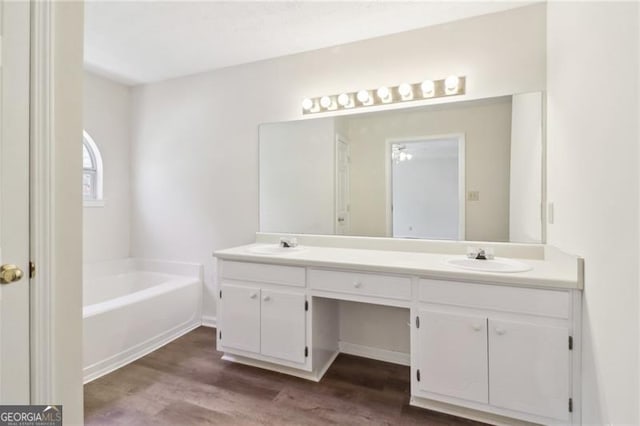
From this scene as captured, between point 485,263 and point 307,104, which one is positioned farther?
point 307,104

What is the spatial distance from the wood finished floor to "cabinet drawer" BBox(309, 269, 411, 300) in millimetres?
635

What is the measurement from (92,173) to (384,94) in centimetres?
294

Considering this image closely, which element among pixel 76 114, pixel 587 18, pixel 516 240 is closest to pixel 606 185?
pixel 587 18

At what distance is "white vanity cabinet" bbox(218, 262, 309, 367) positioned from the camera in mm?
1979

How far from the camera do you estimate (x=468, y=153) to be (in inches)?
82.1

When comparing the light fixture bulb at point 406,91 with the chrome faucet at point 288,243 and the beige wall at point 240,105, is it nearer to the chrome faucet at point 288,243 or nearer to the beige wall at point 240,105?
the beige wall at point 240,105

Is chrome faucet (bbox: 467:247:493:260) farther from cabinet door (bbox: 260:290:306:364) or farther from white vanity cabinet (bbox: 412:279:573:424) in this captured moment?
cabinet door (bbox: 260:290:306:364)

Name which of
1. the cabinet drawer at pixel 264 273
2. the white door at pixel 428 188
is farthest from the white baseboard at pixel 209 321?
the white door at pixel 428 188

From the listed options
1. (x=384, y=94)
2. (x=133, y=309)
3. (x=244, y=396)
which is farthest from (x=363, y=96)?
(x=133, y=309)

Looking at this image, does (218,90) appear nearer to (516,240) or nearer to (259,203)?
(259,203)

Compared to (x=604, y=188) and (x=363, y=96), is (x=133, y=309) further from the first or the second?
(x=604, y=188)

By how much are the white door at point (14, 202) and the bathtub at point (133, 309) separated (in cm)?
121

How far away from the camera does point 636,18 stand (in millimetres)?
844

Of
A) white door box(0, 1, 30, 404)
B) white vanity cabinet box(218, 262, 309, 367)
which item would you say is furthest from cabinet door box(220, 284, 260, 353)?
white door box(0, 1, 30, 404)
